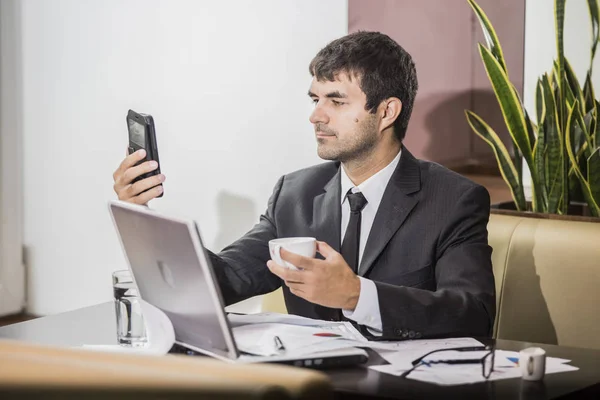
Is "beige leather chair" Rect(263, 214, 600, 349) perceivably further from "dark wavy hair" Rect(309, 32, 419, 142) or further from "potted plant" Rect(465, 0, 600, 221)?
"dark wavy hair" Rect(309, 32, 419, 142)

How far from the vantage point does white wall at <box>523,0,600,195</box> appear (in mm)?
2838

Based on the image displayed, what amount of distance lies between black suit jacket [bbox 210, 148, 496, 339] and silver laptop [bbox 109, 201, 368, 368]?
1.00ft

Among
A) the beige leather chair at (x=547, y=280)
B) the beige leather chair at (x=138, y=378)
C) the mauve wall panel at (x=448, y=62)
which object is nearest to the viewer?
the beige leather chair at (x=138, y=378)

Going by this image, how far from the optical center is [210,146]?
3.78 metres

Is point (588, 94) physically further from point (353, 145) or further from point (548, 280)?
point (353, 145)

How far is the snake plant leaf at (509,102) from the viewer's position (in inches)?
104

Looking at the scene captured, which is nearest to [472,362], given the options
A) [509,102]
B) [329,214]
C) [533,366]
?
[533,366]

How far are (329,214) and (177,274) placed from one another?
2.56 feet

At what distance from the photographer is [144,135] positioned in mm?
2035

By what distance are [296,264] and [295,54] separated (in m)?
2.01

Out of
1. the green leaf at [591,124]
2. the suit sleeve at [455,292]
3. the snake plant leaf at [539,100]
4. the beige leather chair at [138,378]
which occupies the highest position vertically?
the snake plant leaf at [539,100]

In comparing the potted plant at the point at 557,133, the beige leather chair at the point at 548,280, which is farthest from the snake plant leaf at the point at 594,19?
the beige leather chair at the point at 548,280

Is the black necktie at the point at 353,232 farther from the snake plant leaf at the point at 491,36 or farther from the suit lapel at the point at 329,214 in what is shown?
the snake plant leaf at the point at 491,36

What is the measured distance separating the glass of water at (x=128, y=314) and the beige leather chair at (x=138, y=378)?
0.96m
